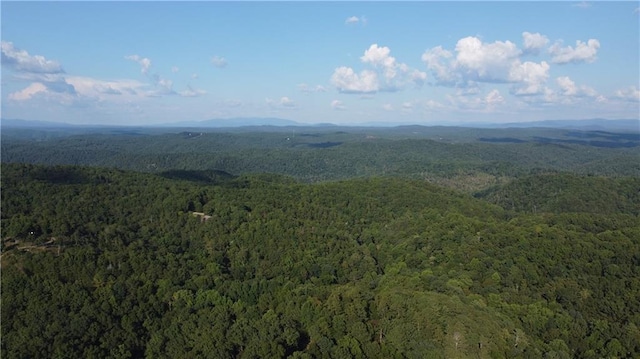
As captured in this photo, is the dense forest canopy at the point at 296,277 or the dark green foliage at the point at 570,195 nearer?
the dense forest canopy at the point at 296,277

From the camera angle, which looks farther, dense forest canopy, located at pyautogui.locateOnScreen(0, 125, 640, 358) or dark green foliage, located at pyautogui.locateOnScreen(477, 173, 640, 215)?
dark green foliage, located at pyautogui.locateOnScreen(477, 173, 640, 215)

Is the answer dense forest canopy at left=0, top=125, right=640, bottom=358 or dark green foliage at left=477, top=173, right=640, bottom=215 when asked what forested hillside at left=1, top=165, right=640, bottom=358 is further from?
dark green foliage at left=477, top=173, right=640, bottom=215

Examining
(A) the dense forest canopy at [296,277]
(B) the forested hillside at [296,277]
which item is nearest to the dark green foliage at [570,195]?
(A) the dense forest canopy at [296,277]

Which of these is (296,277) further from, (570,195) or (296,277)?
(570,195)

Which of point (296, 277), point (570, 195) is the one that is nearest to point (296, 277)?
point (296, 277)

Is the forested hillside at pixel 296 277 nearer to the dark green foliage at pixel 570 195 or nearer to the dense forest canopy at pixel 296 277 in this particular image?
the dense forest canopy at pixel 296 277

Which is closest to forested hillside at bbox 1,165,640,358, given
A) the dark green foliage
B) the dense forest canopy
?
the dense forest canopy

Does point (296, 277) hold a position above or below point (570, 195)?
below
